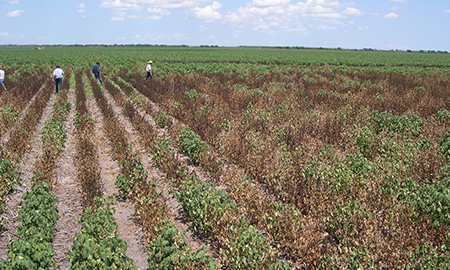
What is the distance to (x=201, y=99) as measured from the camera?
15773 mm

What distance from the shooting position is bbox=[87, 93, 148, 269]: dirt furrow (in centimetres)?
526

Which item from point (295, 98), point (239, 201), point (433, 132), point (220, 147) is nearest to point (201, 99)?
point (295, 98)

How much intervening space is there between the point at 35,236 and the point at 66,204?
243cm

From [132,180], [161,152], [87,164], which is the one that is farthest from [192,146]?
[87,164]

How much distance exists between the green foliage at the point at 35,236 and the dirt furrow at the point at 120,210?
3.41ft

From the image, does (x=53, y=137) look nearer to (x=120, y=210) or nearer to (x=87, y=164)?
(x=87, y=164)

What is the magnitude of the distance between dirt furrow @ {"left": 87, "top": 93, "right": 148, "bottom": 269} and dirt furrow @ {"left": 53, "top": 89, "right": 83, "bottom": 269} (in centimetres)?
62

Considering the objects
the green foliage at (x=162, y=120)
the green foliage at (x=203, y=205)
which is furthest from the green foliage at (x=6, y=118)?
the green foliage at (x=203, y=205)

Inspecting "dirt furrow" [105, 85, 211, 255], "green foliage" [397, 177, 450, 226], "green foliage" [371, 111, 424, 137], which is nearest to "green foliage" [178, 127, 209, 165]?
"dirt furrow" [105, 85, 211, 255]

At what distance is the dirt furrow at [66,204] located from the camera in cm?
534

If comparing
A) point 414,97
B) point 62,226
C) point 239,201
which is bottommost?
point 62,226

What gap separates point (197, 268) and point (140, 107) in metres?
12.3

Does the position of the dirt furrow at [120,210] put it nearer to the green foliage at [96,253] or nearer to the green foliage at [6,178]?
the green foliage at [96,253]

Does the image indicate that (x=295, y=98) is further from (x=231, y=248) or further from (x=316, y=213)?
(x=231, y=248)
